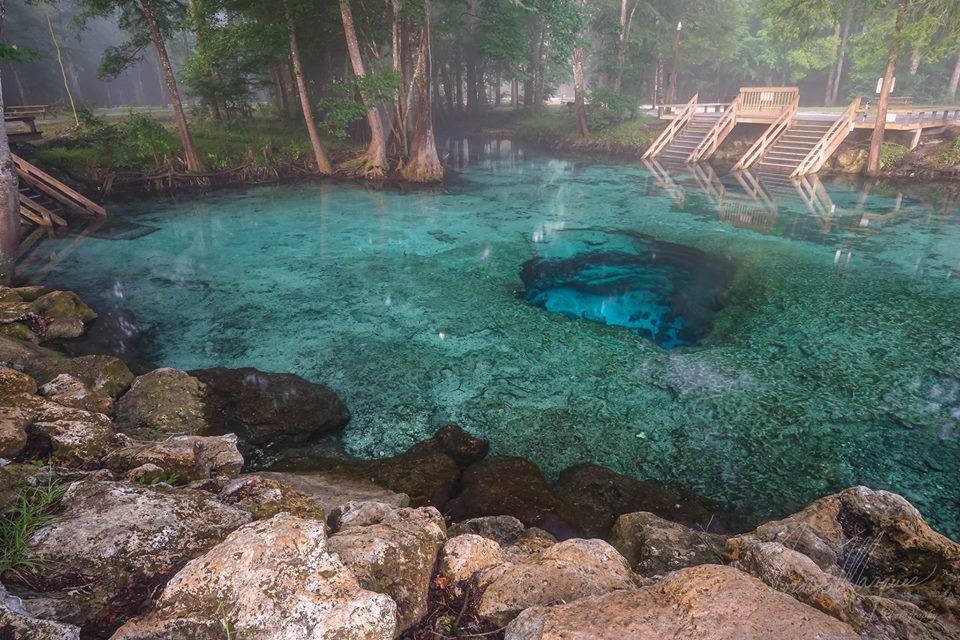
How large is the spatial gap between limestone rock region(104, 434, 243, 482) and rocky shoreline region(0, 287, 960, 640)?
0.02 meters

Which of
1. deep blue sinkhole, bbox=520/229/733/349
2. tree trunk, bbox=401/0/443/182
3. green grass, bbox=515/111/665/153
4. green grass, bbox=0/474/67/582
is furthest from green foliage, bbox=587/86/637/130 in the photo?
green grass, bbox=0/474/67/582

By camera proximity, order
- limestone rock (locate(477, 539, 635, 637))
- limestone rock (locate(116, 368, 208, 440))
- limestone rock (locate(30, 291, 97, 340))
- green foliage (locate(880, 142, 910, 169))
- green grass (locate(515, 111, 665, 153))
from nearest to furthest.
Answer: limestone rock (locate(477, 539, 635, 637))
limestone rock (locate(116, 368, 208, 440))
limestone rock (locate(30, 291, 97, 340))
green foliage (locate(880, 142, 910, 169))
green grass (locate(515, 111, 665, 153))

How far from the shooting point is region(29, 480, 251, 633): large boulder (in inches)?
103

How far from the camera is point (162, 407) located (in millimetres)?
6184

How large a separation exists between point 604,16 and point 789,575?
3676 centimetres

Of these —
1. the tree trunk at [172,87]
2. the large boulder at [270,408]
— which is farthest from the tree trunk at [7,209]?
the tree trunk at [172,87]

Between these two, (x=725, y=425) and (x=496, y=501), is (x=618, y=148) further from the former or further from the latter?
(x=496, y=501)

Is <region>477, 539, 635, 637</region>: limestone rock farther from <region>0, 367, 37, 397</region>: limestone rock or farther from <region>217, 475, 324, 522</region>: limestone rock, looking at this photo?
<region>0, 367, 37, 397</region>: limestone rock

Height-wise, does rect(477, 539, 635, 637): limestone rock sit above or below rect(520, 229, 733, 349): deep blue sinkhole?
above

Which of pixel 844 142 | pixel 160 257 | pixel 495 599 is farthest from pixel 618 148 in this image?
pixel 495 599

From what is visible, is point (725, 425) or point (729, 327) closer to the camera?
point (725, 425)

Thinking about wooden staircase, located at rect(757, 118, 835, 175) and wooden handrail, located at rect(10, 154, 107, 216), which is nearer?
wooden handrail, located at rect(10, 154, 107, 216)

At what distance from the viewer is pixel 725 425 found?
21.6 ft

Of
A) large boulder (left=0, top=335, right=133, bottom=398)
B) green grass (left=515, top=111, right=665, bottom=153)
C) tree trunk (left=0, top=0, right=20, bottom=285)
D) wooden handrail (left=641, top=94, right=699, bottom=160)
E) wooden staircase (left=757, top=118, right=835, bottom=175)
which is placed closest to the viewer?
large boulder (left=0, top=335, right=133, bottom=398)
